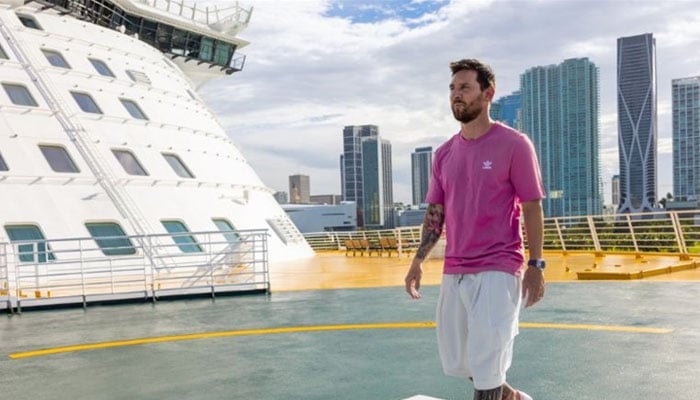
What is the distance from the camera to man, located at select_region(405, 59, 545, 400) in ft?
10.2

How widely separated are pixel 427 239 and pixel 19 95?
1913 cm

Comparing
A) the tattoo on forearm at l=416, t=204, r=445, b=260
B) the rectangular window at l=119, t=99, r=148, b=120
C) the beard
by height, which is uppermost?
the rectangular window at l=119, t=99, r=148, b=120

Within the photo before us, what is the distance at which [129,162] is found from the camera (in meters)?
19.9

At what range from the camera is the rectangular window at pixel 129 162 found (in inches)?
777

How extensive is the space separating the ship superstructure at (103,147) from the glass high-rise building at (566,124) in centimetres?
13732

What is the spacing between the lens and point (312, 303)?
35.4ft

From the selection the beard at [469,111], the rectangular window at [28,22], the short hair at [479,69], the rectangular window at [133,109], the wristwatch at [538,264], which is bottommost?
the wristwatch at [538,264]

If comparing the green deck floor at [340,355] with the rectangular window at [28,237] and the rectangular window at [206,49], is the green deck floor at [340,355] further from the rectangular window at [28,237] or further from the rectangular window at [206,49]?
the rectangular window at [206,49]

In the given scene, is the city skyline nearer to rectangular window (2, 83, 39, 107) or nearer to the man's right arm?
rectangular window (2, 83, 39, 107)

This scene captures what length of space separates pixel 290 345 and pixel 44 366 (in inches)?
101

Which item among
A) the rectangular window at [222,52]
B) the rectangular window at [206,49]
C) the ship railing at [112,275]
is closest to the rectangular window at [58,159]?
the ship railing at [112,275]

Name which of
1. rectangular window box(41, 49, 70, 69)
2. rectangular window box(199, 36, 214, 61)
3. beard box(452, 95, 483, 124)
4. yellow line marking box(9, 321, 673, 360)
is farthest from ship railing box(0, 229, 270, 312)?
rectangular window box(199, 36, 214, 61)

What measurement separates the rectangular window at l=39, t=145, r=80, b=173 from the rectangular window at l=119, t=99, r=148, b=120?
11.1 ft

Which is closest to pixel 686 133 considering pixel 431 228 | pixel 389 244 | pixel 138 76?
pixel 389 244
